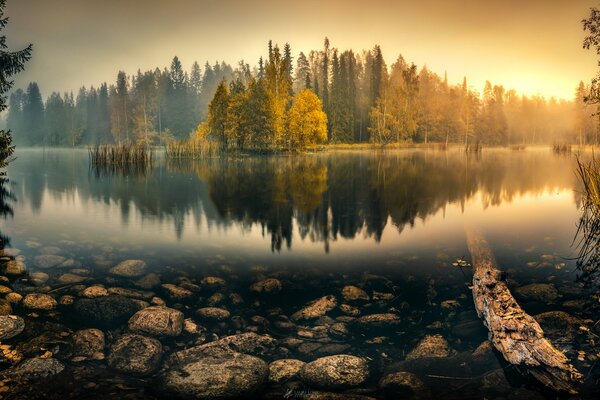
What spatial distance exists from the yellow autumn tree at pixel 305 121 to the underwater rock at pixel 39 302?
63.5 m

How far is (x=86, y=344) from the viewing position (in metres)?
7.29

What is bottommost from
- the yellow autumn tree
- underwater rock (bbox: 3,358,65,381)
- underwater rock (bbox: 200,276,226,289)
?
underwater rock (bbox: 3,358,65,381)

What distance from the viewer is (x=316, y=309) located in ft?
29.4

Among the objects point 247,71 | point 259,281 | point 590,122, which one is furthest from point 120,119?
point 590,122

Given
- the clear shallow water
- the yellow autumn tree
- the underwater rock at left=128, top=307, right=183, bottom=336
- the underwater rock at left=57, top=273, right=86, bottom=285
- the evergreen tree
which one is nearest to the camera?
the underwater rock at left=128, top=307, right=183, bottom=336

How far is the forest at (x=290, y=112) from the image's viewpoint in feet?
229

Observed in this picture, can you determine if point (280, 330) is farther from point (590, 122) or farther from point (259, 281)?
point (590, 122)

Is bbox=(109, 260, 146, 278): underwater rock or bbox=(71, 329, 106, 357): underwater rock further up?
bbox=(109, 260, 146, 278): underwater rock

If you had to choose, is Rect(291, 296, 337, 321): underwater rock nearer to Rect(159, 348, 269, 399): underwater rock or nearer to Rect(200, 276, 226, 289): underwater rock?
Rect(159, 348, 269, 399): underwater rock

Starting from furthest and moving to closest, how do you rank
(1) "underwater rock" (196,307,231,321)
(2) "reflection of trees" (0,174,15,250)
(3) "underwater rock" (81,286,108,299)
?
(2) "reflection of trees" (0,174,15,250)
(3) "underwater rock" (81,286,108,299)
(1) "underwater rock" (196,307,231,321)

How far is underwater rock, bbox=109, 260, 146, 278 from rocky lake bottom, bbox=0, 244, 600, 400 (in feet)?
0.17

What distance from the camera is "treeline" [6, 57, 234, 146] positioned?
10875 cm

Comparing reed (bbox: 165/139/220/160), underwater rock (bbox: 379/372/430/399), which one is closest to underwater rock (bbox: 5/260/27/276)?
underwater rock (bbox: 379/372/430/399)

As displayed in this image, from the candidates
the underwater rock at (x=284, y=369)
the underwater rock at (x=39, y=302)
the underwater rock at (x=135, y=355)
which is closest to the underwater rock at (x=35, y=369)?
the underwater rock at (x=135, y=355)
